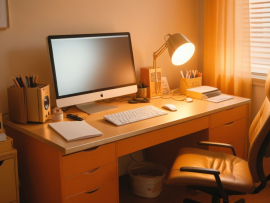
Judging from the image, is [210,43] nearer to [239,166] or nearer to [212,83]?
[212,83]

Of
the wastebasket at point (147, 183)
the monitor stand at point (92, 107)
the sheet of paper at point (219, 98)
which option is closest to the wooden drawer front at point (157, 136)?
the sheet of paper at point (219, 98)

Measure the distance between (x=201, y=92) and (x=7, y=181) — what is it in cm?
147

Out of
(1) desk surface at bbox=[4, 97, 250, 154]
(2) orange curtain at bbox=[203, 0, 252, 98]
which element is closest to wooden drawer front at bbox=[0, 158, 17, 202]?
(1) desk surface at bbox=[4, 97, 250, 154]

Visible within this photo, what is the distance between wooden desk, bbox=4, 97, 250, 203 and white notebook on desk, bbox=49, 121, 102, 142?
27 millimetres

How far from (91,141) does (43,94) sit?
0.46 m

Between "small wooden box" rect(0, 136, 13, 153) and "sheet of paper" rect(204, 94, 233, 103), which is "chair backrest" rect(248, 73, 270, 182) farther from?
"small wooden box" rect(0, 136, 13, 153)

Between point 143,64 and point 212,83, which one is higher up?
point 143,64

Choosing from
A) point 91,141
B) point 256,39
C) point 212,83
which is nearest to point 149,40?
point 212,83

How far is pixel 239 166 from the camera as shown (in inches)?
76.3

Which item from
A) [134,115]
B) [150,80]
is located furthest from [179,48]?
[134,115]

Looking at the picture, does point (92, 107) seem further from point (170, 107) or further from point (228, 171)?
point (228, 171)

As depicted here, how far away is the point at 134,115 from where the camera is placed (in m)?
2.03

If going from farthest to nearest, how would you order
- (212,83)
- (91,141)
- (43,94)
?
(212,83) → (43,94) → (91,141)

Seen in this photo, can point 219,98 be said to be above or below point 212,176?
above
